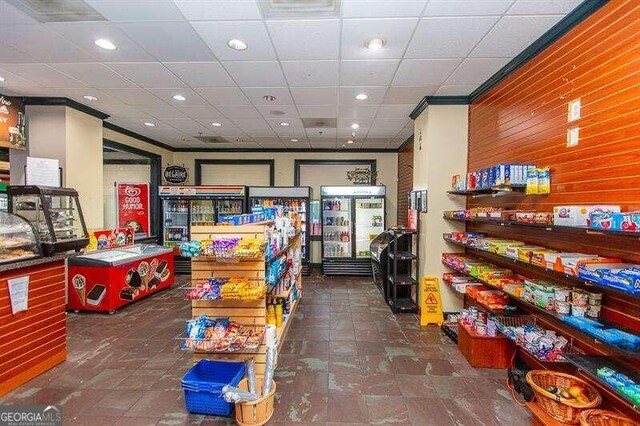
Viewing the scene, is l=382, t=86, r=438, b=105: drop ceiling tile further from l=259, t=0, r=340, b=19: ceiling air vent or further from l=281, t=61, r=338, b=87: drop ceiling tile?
l=259, t=0, r=340, b=19: ceiling air vent

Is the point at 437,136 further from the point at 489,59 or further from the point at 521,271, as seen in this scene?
the point at 521,271

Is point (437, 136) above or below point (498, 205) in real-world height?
above

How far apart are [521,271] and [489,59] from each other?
7.43 feet

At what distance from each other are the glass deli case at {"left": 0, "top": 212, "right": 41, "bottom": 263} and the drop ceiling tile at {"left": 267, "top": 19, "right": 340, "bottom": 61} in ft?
9.85

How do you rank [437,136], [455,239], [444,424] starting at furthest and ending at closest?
[437,136] → [455,239] → [444,424]

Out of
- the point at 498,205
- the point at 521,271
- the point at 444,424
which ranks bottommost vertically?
the point at 444,424

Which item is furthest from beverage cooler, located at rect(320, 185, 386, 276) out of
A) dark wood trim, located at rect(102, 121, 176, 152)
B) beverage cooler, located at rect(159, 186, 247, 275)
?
dark wood trim, located at rect(102, 121, 176, 152)

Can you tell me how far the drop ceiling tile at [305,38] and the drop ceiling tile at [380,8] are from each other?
0.18 m

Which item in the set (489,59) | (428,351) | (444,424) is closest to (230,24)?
(489,59)

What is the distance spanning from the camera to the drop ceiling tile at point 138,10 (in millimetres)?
2408

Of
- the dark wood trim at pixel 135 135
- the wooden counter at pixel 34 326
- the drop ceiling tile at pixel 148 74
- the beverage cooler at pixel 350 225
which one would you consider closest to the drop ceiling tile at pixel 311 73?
the drop ceiling tile at pixel 148 74

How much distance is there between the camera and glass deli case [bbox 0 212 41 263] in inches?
112

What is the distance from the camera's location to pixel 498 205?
3650 millimetres

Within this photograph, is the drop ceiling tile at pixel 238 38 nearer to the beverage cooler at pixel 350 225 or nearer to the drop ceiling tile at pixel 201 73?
the drop ceiling tile at pixel 201 73
